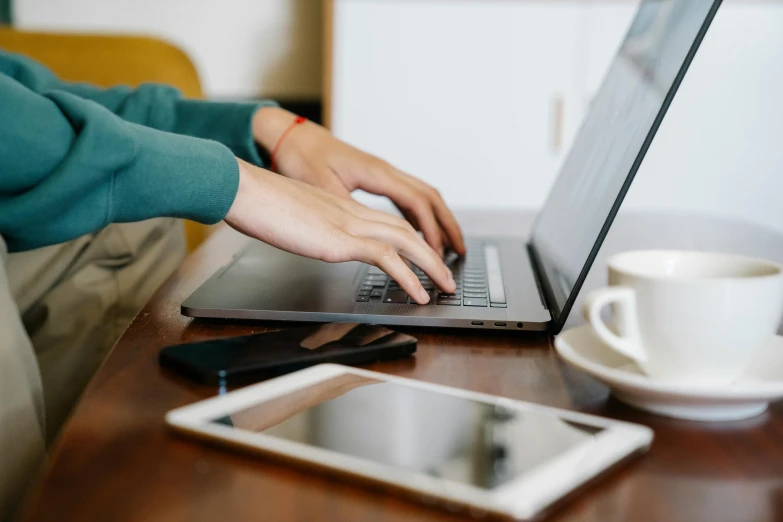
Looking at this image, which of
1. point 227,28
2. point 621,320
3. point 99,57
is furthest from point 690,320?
point 227,28

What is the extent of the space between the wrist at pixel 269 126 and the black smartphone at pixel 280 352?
486 mm

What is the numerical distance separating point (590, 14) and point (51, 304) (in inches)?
73.5

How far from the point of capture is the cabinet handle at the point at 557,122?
232cm

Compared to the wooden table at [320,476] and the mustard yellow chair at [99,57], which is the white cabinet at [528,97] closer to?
the mustard yellow chair at [99,57]

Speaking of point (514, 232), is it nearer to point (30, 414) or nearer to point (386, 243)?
point (386, 243)

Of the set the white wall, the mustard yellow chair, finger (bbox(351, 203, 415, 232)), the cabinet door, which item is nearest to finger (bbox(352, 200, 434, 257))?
finger (bbox(351, 203, 415, 232))

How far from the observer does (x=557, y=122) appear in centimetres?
233

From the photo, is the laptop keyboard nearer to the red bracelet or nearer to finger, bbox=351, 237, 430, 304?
finger, bbox=351, 237, 430, 304

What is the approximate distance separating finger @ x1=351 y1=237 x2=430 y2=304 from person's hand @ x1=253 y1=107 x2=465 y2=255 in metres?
0.23

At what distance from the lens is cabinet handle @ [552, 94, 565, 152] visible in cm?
232

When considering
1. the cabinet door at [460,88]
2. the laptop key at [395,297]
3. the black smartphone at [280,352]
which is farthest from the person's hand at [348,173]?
the cabinet door at [460,88]

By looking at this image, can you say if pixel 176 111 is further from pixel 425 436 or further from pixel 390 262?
pixel 425 436

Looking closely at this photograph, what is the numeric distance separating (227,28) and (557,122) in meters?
0.99

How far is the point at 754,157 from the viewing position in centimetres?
237
